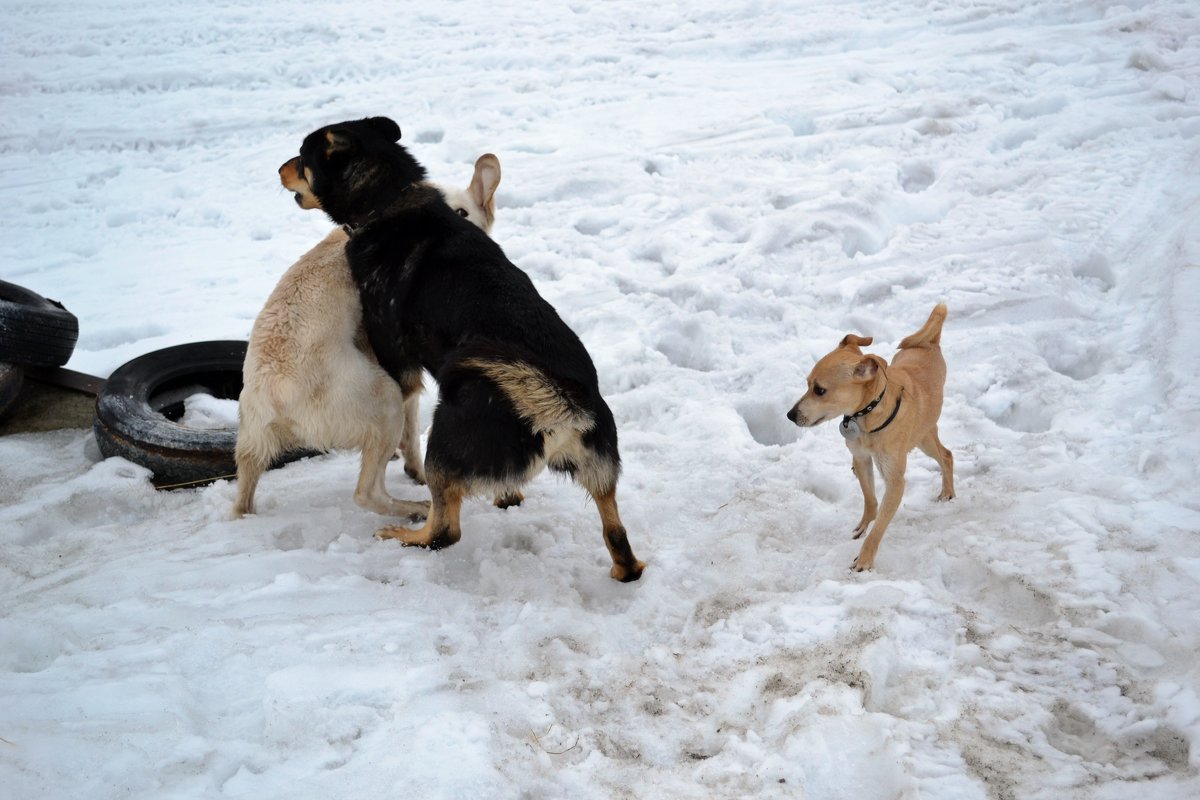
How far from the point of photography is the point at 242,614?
10.8ft

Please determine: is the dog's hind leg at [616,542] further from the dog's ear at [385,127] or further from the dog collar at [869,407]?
the dog's ear at [385,127]

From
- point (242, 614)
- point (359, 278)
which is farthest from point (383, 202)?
point (242, 614)

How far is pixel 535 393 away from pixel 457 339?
55 centimetres

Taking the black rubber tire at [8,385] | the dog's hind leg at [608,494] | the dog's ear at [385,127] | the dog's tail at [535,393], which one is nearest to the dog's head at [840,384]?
the dog's hind leg at [608,494]

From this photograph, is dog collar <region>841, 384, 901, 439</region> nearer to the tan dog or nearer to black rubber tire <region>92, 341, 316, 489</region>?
the tan dog

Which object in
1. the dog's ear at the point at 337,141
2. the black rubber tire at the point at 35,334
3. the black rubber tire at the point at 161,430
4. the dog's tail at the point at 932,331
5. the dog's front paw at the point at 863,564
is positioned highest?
the dog's ear at the point at 337,141

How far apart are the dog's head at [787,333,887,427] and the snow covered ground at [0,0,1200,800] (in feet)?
1.94

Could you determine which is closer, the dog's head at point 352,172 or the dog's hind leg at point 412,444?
the dog's head at point 352,172

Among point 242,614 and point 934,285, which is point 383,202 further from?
point 934,285

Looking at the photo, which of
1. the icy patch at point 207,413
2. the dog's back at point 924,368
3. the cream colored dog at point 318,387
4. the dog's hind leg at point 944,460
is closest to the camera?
the cream colored dog at point 318,387

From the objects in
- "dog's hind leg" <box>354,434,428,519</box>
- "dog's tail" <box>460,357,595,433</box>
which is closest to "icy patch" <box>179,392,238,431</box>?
"dog's hind leg" <box>354,434,428,519</box>

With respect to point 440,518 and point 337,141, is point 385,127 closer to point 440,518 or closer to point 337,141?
point 337,141

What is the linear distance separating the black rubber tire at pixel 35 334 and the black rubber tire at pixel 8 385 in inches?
1.9

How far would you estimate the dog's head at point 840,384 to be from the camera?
3.88m
